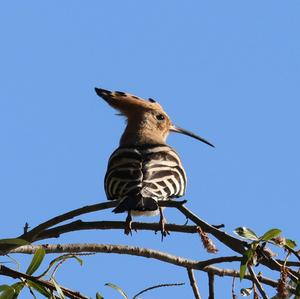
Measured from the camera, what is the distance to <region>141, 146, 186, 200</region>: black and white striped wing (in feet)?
11.0

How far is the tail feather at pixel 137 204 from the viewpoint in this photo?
2.87m

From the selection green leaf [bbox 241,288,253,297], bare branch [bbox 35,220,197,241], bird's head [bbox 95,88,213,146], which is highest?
bird's head [bbox 95,88,213,146]

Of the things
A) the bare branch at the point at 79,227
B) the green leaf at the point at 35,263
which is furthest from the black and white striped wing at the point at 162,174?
the green leaf at the point at 35,263

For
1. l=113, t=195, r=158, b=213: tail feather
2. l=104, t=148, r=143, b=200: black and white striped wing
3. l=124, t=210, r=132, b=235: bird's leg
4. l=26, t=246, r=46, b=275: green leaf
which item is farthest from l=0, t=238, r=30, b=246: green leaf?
l=104, t=148, r=143, b=200: black and white striped wing

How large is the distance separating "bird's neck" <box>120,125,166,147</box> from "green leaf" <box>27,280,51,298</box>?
7.32 ft

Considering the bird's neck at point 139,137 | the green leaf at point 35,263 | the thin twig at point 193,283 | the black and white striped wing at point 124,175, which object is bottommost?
the green leaf at point 35,263

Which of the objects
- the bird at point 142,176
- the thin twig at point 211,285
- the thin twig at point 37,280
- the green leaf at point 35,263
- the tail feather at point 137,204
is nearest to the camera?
the thin twig at point 37,280

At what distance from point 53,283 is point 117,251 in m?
0.65

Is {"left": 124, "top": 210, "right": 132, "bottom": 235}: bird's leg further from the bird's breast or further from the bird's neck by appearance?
the bird's neck

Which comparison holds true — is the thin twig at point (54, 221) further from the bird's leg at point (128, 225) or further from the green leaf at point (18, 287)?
the green leaf at point (18, 287)

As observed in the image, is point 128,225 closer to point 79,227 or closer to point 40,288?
point 79,227

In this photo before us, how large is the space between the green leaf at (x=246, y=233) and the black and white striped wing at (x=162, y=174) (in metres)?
0.97

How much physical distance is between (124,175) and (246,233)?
4.35 ft

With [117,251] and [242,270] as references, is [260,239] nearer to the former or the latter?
[242,270]
